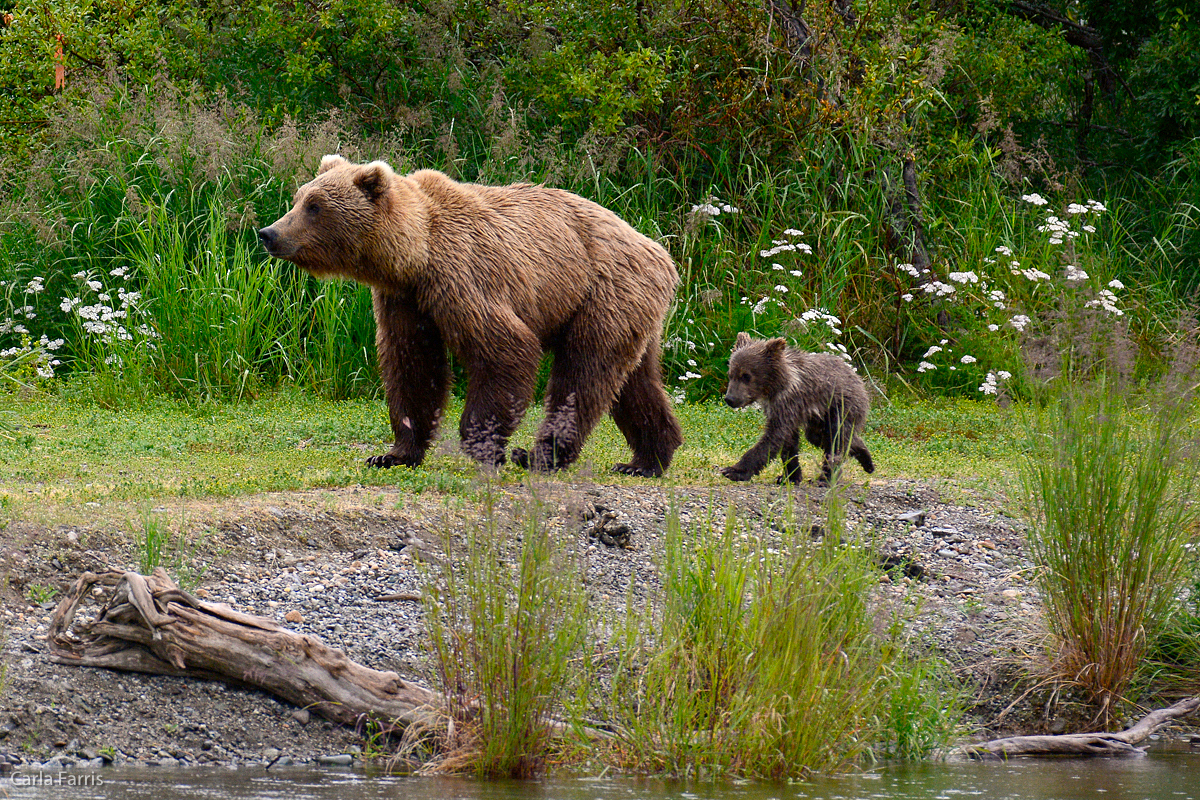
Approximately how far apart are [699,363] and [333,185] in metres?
4.94

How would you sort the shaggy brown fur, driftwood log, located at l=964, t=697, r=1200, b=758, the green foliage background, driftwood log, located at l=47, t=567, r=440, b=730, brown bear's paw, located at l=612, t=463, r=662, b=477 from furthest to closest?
the green foliage background → brown bear's paw, located at l=612, t=463, r=662, b=477 → the shaggy brown fur → driftwood log, located at l=964, t=697, r=1200, b=758 → driftwood log, located at l=47, t=567, r=440, b=730

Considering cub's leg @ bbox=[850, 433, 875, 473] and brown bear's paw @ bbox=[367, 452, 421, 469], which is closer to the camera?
brown bear's paw @ bbox=[367, 452, 421, 469]

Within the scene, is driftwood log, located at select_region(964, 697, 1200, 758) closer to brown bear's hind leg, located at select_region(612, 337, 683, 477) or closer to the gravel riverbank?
the gravel riverbank

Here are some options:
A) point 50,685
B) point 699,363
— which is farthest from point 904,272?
point 50,685

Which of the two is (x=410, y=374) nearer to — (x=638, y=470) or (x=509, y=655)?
(x=638, y=470)

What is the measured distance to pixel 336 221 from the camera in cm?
743

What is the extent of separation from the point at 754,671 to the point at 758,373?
11.5ft

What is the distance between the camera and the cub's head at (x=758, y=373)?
7648mm

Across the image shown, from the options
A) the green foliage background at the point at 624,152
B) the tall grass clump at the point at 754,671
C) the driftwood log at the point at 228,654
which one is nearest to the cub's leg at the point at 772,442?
the tall grass clump at the point at 754,671

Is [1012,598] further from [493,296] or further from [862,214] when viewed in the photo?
[862,214]

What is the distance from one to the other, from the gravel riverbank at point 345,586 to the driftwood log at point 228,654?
0.21 feet

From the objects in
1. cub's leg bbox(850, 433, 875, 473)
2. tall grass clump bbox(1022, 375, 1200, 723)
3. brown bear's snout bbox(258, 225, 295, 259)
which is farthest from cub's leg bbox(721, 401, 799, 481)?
brown bear's snout bbox(258, 225, 295, 259)

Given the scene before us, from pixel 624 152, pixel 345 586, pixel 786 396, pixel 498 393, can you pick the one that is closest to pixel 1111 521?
pixel 786 396

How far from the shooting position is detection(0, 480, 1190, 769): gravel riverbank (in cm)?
450
